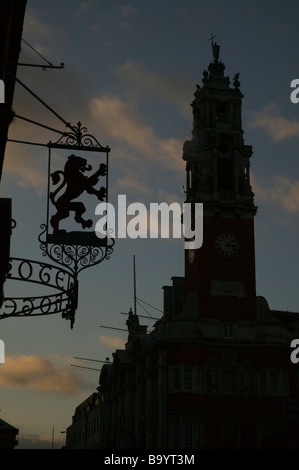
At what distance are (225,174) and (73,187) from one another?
64819 millimetres

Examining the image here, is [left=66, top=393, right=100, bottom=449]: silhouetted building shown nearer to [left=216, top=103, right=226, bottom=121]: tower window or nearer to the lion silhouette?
[left=216, top=103, right=226, bottom=121]: tower window

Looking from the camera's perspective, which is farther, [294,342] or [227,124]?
[227,124]

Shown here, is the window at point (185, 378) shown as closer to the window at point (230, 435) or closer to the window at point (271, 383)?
the window at point (230, 435)

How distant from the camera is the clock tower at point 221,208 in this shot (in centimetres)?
7569

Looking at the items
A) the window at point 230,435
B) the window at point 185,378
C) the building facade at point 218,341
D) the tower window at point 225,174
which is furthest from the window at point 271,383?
the tower window at point 225,174

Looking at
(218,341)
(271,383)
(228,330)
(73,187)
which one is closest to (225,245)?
(228,330)

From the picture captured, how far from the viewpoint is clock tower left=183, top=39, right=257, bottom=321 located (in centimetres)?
7569

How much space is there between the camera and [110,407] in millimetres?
94312

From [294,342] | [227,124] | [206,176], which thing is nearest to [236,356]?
[294,342]

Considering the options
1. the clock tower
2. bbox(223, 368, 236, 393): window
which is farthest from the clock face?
bbox(223, 368, 236, 393): window

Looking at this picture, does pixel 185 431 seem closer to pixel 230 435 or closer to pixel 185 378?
pixel 230 435
